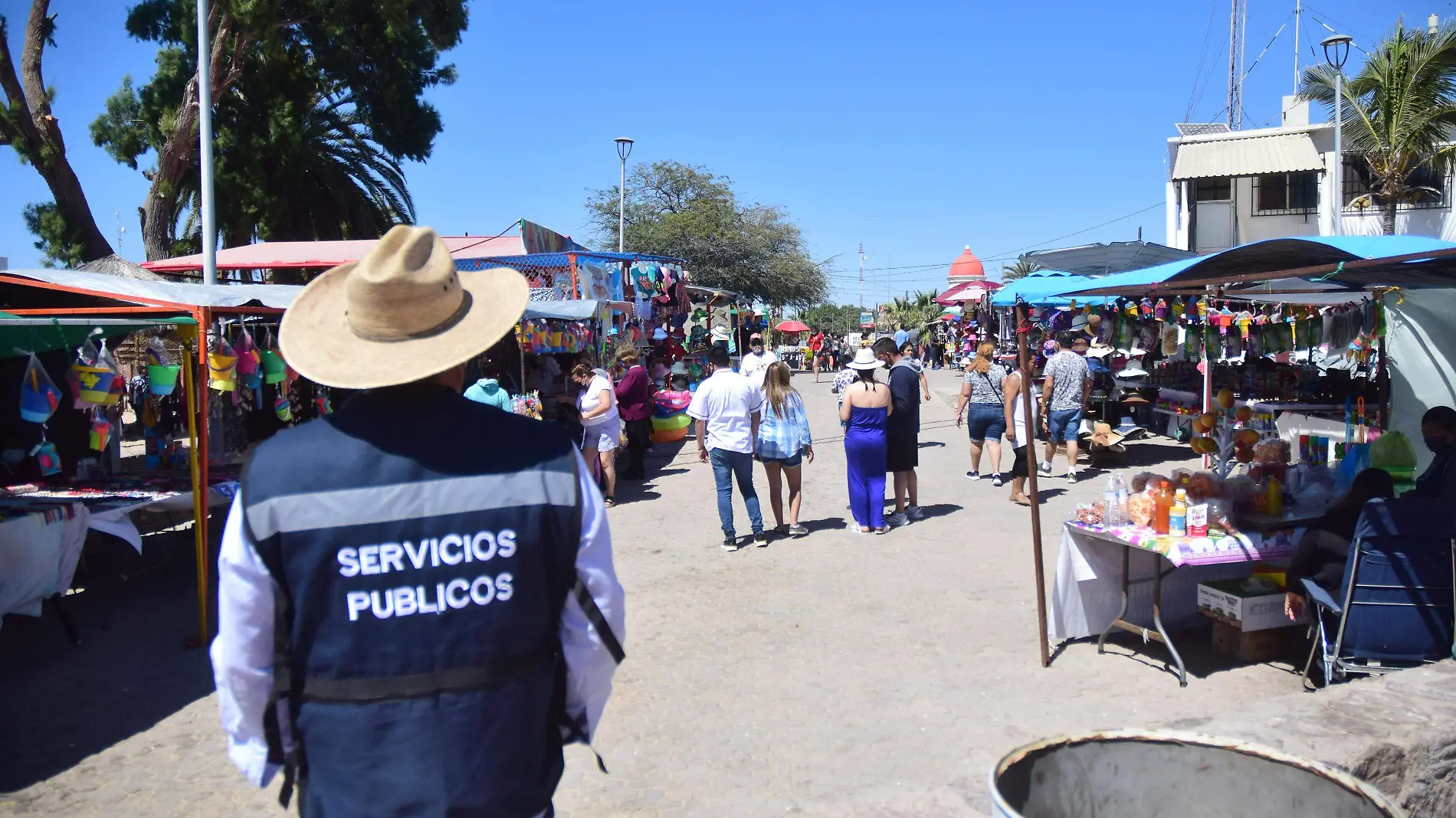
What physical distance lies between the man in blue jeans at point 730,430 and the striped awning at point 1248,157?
1876 centimetres

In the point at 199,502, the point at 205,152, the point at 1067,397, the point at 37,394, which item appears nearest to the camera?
the point at 199,502

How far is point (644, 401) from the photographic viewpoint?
1230cm

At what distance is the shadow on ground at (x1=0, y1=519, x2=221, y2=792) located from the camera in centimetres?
488

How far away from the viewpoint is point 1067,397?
37.4 feet

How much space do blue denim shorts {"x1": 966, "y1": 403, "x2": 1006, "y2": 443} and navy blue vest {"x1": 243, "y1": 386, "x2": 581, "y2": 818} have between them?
9747 mm

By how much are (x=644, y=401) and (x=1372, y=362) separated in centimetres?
854

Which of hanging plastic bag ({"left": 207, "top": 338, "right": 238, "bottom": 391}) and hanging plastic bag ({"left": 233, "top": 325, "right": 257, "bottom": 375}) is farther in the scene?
hanging plastic bag ({"left": 233, "top": 325, "right": 257, "bottom": 375})

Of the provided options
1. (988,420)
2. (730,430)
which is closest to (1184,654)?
(730,430)

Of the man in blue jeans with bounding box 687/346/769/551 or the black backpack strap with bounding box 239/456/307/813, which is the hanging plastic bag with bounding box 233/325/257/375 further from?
the black backpack strap with bounding box 239/456/307/813

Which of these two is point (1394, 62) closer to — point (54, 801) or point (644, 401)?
point (644, 401)

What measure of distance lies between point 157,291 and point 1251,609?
7.34 m

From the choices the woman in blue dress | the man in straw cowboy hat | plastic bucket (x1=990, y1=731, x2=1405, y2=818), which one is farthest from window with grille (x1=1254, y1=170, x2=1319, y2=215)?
the man in straw cowboy hat

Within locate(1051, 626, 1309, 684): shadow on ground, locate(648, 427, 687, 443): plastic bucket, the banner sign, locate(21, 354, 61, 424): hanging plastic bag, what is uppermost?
the banner sign

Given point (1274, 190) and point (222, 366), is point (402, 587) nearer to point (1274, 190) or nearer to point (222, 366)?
point (222, 366)
